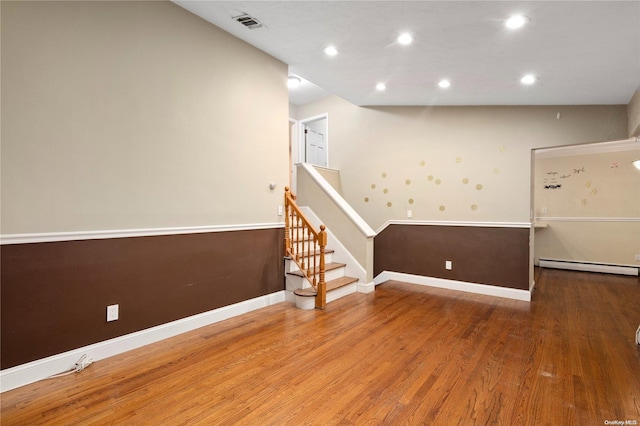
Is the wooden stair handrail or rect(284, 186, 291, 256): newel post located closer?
the wooden stair handrail

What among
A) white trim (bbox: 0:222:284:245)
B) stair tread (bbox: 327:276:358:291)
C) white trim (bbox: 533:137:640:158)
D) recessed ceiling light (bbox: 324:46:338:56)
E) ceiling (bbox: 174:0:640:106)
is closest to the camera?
white trim (bbox: 0:222:284:245)

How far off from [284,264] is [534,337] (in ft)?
9.30

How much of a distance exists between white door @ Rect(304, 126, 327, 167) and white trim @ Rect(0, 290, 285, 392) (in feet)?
12.9

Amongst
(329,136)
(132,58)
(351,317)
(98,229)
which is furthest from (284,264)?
(329,136)

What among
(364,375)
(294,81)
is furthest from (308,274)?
(294,81)

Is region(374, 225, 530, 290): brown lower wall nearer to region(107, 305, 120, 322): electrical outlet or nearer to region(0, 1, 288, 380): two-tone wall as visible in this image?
region(0, 1, 288, 380): two-tone wall

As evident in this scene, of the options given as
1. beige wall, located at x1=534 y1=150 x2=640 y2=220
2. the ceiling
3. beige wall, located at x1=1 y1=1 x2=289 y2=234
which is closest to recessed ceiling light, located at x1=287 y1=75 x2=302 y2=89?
the ceiling

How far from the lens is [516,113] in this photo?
14.8ft

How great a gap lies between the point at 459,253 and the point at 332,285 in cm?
209

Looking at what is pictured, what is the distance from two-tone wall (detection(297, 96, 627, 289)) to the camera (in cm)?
439

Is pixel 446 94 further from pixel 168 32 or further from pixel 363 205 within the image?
pixel 168 32

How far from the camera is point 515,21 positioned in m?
2.59

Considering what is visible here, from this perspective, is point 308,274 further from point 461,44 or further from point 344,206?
point 461,44

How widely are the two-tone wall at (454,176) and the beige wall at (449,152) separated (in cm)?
1
